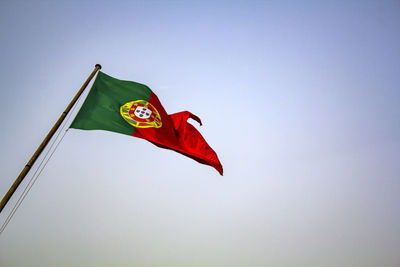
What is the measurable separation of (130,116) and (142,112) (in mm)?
342

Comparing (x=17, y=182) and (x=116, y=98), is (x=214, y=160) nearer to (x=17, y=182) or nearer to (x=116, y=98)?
(x=116, y=98)

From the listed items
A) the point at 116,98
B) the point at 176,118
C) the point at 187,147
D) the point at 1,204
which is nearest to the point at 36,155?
the point at 1,204

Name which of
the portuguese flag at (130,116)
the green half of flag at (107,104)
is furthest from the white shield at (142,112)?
the green half of flag at (107,104)

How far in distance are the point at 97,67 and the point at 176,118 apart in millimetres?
2712

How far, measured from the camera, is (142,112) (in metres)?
5.63

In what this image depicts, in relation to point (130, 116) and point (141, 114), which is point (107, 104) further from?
point (141, 114)

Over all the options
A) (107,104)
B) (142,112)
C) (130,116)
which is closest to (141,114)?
(142,112)

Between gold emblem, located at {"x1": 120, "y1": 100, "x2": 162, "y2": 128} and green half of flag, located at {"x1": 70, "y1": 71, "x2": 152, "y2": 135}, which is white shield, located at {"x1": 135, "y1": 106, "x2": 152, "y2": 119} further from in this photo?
green half of flag, located at {"x1": 70, "y1": 71, "x2": 152, "y2": 135}

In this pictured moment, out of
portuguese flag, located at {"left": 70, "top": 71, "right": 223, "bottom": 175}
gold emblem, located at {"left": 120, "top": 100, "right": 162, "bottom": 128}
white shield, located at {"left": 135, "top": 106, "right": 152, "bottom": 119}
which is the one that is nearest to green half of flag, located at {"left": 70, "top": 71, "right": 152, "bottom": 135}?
portuguese flag, located at {"left": 70, "top": 71, "right": 223, "bottom": 175}

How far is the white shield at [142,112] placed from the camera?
552cm

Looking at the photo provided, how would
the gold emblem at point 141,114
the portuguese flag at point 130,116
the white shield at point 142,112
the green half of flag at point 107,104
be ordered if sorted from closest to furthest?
the green half of flag at point 107,104
the portuguese flag at point 130,116
the gold emblem at point 141,114
the white shield at point 142,112

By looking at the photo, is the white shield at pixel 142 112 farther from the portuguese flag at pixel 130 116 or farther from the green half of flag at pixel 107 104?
the green half of flag at pixel 107 104

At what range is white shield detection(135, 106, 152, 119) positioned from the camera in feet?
18.1

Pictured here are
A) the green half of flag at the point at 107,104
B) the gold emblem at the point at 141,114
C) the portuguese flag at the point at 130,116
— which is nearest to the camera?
the green half of flag at the point at 107,104
